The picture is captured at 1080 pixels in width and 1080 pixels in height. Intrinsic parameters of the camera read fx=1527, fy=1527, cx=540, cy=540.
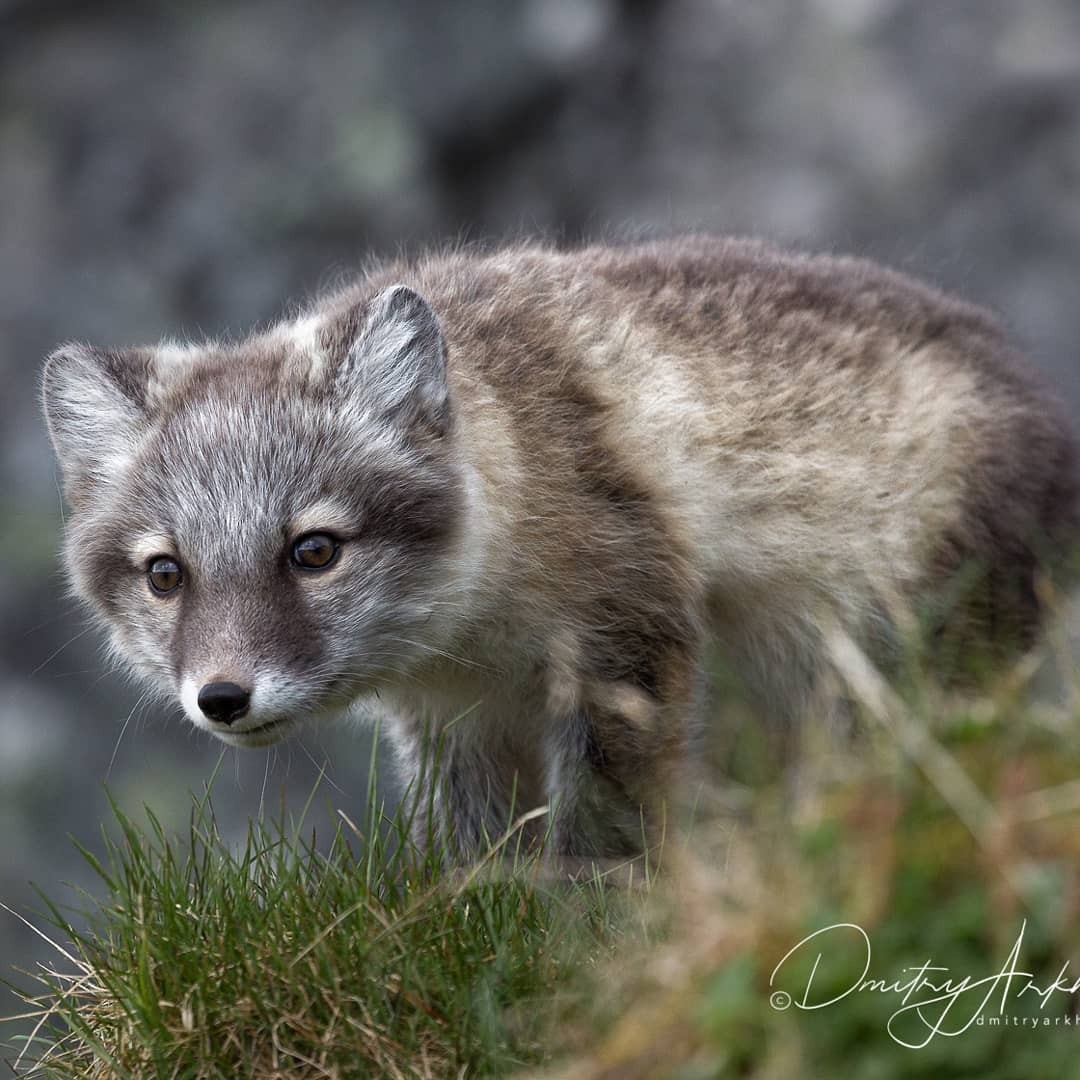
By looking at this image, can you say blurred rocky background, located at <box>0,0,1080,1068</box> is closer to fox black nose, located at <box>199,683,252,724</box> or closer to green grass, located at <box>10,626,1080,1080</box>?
fox black nose, located at <box>199,683,252,724</box>

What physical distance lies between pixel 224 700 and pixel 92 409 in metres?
1.35

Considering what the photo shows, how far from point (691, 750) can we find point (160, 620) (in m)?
1.73

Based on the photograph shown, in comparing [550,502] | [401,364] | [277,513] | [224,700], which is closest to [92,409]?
[277,513]

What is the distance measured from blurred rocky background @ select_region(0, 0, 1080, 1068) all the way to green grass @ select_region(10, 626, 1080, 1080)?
6.99 metres

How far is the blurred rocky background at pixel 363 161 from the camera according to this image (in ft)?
35.2

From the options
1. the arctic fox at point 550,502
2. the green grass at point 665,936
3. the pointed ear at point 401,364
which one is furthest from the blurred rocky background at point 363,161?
the green grass at point 665,936

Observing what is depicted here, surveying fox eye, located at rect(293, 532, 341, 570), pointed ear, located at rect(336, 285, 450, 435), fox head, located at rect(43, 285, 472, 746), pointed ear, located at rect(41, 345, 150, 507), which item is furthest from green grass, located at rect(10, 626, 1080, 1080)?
pointed ear, located at rect(41, 345, 150, 507)

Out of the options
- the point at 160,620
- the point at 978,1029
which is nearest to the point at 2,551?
the point at 160,620

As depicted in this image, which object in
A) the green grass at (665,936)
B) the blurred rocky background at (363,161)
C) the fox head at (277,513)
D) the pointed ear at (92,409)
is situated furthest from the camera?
the blurred rocky background at (363,161)

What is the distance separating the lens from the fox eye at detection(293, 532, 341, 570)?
4426 millimetres

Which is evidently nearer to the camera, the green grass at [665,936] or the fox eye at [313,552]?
the green grass at [665,936]

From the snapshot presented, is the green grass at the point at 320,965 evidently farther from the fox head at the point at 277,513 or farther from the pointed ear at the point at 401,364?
the pointed ear at the point at 401,364

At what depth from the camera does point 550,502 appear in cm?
475

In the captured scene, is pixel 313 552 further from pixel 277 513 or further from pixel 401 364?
pixel 401 364
